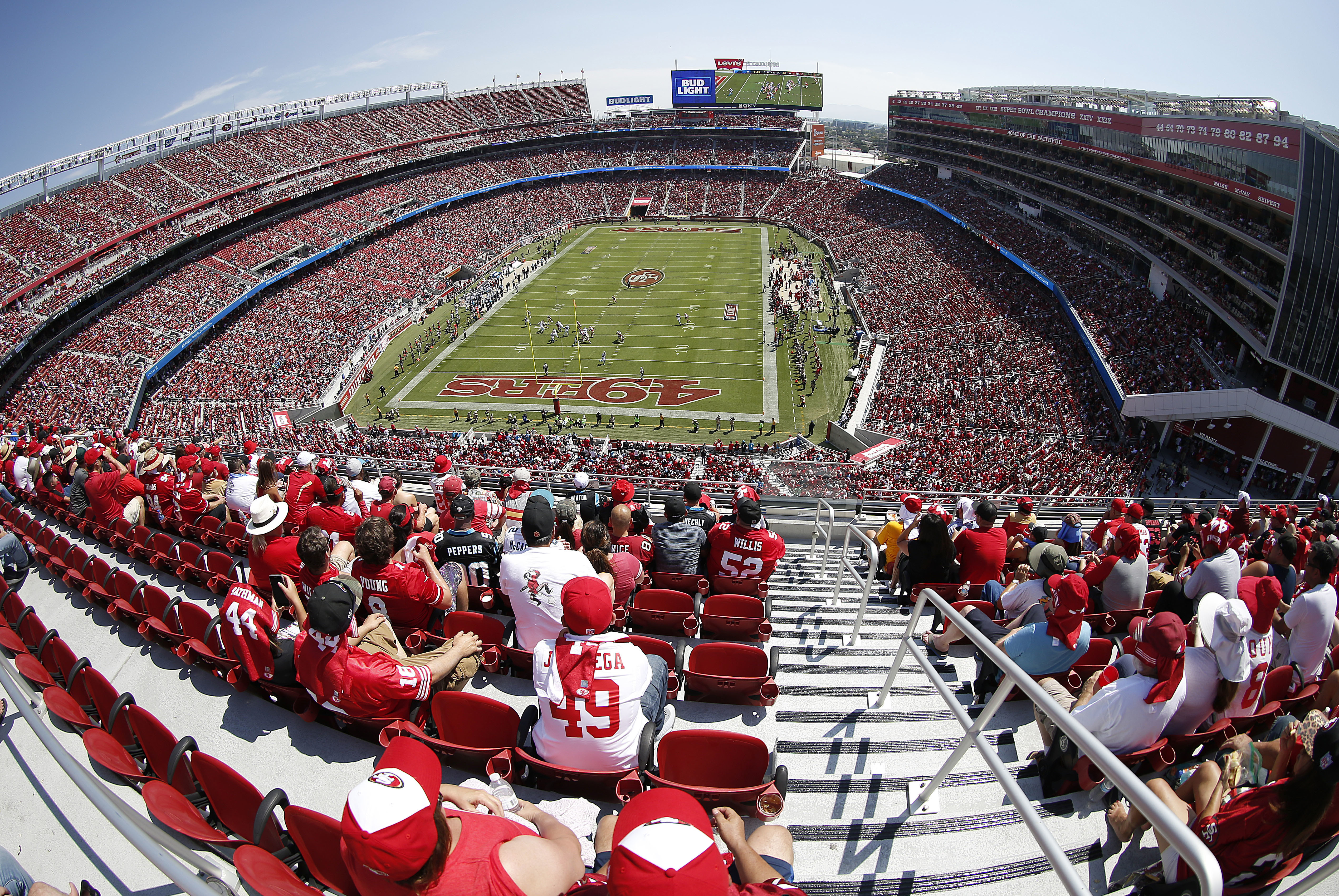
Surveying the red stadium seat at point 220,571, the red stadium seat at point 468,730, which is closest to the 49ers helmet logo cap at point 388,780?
the red stadium seat at point 468,730

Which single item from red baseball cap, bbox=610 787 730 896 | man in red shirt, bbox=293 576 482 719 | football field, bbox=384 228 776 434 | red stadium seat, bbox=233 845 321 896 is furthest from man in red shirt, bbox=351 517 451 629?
football field, bbox=384 228 776 434

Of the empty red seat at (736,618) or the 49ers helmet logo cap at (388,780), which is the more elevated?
the 49ers helmet logo cap at (388,780)

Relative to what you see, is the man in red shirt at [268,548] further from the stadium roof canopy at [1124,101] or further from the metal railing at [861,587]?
the stadium roof canopy at [1124,101]

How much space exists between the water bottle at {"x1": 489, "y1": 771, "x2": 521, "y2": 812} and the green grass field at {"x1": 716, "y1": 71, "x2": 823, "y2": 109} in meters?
85.9

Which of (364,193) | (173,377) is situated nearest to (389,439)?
(173,377)

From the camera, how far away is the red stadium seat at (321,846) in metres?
3.15

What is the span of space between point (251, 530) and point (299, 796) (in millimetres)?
2634

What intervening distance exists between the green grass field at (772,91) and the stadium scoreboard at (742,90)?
5cm

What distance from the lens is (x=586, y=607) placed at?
143 inches

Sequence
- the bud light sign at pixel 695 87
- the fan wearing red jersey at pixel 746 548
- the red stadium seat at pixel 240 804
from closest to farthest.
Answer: the red stadium seat at pixel 240 804, the fan wearing red jersey at pixel 746 548, the bud light sign at pixel 695 87

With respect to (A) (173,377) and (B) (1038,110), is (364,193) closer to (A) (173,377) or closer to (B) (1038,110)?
(A) (173,377)

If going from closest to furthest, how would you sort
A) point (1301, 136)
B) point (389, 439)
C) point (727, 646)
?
point (727, 646) → point (1301, 136) → point (389, 439)

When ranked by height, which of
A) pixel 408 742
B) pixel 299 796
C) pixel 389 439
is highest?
pixel 408 742

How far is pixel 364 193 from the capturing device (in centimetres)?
5622
